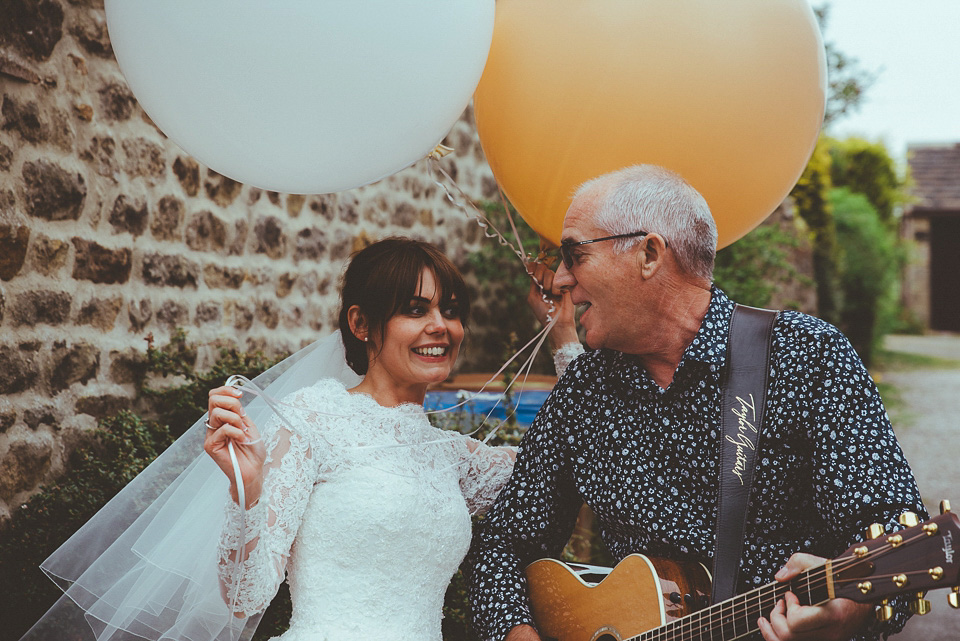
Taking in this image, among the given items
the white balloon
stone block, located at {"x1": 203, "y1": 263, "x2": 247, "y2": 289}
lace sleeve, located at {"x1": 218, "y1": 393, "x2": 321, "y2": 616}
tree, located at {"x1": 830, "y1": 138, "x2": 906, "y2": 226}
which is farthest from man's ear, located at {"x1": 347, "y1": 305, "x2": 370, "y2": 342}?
tree, located at {"x1": 830, "y1": 138, "x2": 906, "y2": 226}

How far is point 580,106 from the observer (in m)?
2.00

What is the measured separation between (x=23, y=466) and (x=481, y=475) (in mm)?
1746

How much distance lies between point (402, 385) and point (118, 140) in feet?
6.37

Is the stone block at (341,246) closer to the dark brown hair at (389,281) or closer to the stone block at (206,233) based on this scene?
the stone block at (206,233)

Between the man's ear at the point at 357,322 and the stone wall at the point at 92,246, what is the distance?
1.43 m

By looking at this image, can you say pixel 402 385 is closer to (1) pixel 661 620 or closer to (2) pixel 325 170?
(2) pixel 325 170

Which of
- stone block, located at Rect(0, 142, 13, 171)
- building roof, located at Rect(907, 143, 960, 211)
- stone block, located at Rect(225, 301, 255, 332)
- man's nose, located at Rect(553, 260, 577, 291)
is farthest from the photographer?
building roof, located at Rect(907, 143, 960, 211)

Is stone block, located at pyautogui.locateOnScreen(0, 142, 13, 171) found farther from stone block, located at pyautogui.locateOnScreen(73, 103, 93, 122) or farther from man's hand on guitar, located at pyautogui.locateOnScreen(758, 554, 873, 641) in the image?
man's hand on guitar, located at pyautogui.locateOnScreen(758, 554, 873, 641)

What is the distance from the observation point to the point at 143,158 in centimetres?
365

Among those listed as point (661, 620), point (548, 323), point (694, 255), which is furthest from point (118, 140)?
point (661, 620)

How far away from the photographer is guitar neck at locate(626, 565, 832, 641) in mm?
1602

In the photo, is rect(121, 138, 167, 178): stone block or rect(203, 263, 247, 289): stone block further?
rect(203, 263, 247, 289): stone block

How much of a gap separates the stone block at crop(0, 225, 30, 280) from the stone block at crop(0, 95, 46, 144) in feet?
1.10

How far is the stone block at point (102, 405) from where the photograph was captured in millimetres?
3342
